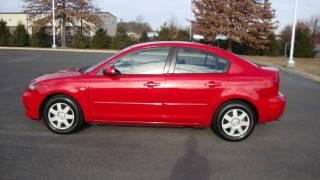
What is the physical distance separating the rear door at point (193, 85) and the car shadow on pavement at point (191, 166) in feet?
2.04

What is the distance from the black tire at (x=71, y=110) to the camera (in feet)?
17.6

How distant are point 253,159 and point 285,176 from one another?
Answer: 1.96 ft

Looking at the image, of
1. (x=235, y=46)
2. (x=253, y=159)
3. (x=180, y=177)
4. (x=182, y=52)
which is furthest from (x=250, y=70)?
(x=235, y=46)

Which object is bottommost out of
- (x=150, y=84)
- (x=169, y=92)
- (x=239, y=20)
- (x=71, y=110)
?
(x=71, y=110)

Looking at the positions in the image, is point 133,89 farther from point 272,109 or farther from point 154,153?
point 272,109

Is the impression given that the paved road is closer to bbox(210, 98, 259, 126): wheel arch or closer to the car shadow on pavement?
the car shadow on pavement

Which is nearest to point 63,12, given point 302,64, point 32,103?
point 302,64

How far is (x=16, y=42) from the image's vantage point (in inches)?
1547

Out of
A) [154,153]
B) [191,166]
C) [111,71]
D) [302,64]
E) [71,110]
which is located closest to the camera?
[191,166]

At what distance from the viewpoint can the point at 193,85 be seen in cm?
516

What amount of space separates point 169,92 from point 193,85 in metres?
0.40

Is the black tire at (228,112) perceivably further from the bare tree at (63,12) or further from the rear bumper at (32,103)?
the bare tree at (63,12)

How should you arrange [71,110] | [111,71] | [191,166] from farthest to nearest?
[71,110] → [111,71] → [191,166]

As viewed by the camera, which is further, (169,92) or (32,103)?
(32,103)
